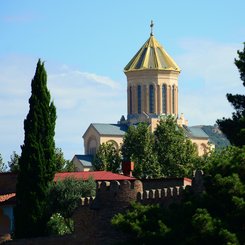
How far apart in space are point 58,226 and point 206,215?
14.2 meters

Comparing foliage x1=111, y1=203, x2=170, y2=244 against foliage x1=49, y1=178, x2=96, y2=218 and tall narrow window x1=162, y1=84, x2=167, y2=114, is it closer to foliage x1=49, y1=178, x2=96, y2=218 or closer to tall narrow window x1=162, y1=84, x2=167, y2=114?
foliage x1=49, y1=178, x2=96, y2=218

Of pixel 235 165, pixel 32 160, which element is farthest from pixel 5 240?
pixel 235 165

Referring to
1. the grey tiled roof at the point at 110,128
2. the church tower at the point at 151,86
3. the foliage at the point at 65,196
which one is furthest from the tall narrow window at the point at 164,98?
the foliage at the point at 65,196

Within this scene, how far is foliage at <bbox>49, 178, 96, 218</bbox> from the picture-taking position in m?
59.5

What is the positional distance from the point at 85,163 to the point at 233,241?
10374 centimetres

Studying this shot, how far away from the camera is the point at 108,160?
10900 cm

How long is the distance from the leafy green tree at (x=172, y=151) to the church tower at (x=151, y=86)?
4635cm

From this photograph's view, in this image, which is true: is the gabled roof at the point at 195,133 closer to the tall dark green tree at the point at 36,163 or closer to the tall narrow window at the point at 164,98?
the tall narrow window at the point at 164,98

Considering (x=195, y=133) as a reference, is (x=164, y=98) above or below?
above

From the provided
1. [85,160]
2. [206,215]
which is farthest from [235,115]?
[85,160]

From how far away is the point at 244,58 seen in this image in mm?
57094

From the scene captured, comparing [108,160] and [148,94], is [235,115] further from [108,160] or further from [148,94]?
[148,94]

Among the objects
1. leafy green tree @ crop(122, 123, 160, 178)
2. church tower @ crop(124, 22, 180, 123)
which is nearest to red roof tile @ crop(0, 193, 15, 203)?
leafy green tree @ crop(122, 123, 160, 178)

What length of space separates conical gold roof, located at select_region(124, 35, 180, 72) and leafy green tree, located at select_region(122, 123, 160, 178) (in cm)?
4697
